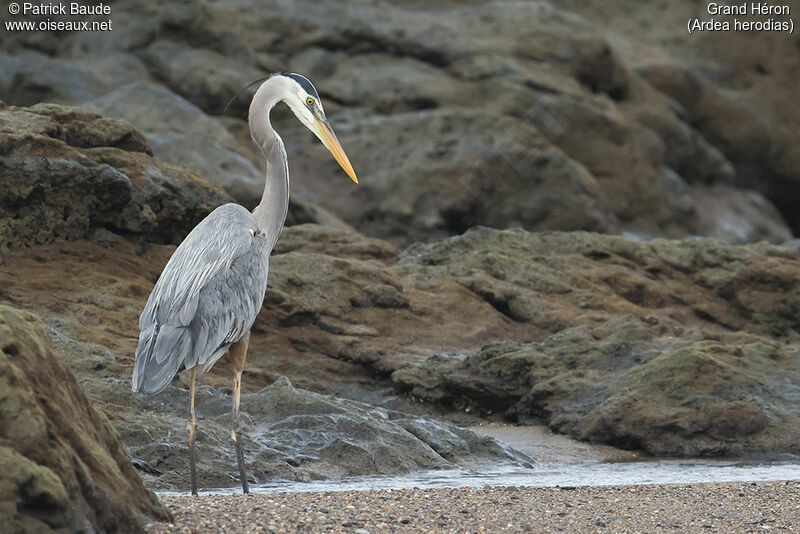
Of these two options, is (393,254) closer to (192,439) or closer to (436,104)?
(192,439)

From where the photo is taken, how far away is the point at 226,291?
20.7 ft

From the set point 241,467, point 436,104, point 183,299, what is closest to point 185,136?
point 436,104

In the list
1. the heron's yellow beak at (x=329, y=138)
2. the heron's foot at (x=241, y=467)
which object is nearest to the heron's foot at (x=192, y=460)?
the heron's foot at (x=241, y=467)

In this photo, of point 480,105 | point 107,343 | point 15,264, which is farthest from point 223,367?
point 480,105

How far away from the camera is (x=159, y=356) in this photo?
5.76 meters

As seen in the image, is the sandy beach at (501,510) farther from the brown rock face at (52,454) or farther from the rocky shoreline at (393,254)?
the brown rock face at (52,454)

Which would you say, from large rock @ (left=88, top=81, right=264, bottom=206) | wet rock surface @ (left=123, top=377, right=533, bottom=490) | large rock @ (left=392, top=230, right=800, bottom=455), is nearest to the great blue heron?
wet rock surface @ (left=123, top=377, right=533, bottom=490)

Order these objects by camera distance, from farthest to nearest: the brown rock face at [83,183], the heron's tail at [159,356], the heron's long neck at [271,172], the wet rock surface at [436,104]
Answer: the wet rock surface at [436,104]
the brown rock face at [83,183]
the heron's long neck at [271,172]
the heron's tail at [159,356]

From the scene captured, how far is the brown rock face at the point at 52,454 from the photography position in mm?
3656

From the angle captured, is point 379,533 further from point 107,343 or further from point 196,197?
point 196,197

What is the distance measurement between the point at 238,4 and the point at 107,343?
12356 mm

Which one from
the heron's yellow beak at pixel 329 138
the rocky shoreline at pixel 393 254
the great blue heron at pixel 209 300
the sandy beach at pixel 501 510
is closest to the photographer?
the sandy beach at pixel 501 510

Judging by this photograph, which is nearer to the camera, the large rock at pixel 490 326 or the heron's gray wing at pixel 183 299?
the heron's gray wing at pixel 183 299

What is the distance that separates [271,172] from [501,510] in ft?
9.15
